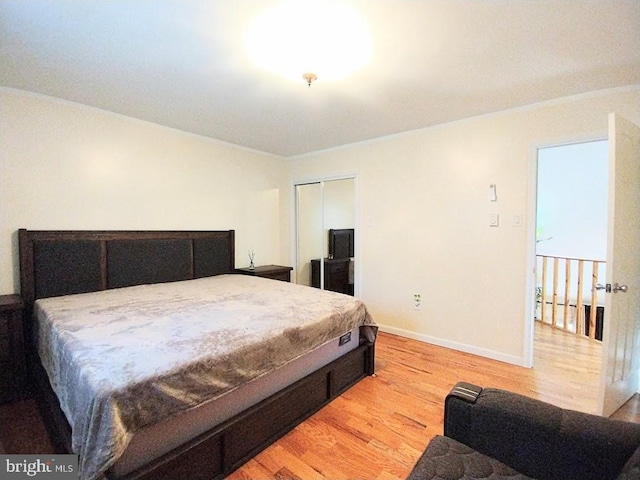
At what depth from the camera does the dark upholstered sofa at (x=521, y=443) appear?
101cm

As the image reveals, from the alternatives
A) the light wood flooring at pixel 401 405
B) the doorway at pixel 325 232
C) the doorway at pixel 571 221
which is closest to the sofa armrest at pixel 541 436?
the light wood flooring at pixel 401 405

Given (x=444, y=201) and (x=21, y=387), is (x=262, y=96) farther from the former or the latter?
(x=21, y=387)

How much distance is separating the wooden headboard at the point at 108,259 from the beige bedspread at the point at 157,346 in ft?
0.65

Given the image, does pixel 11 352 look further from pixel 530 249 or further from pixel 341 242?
pixel 530 249

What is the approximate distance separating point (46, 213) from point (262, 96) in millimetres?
2162

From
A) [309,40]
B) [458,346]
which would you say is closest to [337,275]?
[458,346]

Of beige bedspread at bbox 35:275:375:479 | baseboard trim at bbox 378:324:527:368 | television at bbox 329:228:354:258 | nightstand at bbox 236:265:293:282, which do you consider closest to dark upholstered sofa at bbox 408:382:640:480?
beige bedspread at bbox 35:275:375:479

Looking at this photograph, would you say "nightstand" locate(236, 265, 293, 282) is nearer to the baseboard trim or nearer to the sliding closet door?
the sliding closet door

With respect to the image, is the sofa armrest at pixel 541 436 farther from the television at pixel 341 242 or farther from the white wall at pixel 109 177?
the white wall at pixel 109 177

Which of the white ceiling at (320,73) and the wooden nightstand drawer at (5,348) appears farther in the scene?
the wooden nightstand drawer at (5,348)

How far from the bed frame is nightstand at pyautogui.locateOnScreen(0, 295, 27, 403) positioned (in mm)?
106

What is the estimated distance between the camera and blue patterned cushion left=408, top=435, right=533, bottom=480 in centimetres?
105

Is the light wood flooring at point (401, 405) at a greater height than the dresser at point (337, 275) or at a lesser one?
lesser

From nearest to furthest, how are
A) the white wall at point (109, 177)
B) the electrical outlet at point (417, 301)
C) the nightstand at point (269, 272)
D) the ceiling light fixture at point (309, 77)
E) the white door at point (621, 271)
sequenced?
the white door at point (621, 271) → the ceiling light fixture at point (309, 77) → the white wall at point (109, 177) → the electrical outlet at point (417, 301) → the nightstand at point (269, 272)
